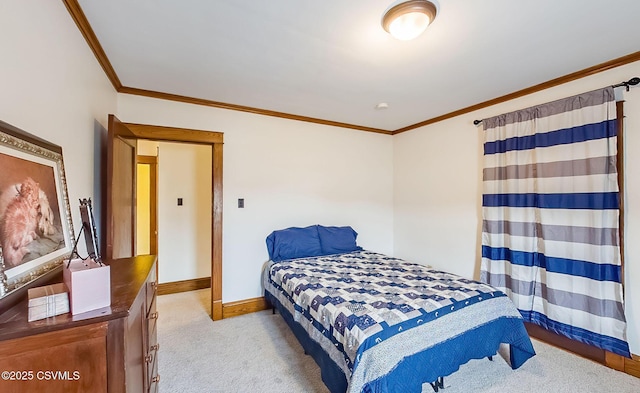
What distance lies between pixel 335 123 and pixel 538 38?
2.39m

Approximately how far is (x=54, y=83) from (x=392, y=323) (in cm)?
222

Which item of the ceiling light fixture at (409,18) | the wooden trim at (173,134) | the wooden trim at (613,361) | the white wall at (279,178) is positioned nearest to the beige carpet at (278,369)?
the wooden trim at (613,361)

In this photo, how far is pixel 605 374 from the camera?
211cm

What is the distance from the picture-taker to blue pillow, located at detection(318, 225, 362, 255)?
3.47 meters

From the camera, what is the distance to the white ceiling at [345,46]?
1.61m

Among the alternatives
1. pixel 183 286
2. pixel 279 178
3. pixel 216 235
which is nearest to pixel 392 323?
pixel 216 235

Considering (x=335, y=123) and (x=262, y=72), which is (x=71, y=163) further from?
(x=335, y=123)

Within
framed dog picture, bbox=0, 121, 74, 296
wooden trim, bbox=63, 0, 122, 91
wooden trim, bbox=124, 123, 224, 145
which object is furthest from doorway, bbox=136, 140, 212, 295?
framed dog picture, bbox=0, 121, 74, 296

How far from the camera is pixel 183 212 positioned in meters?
4.05

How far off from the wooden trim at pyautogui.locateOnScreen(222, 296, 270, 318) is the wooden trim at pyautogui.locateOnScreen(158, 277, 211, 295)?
→ 1200mm

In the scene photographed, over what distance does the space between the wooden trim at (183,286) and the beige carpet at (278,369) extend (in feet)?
3.74

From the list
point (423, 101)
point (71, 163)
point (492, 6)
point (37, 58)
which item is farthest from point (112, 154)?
point (423, 101)

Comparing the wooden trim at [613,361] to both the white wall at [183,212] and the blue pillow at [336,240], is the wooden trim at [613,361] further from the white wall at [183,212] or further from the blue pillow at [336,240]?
the white wall at [183,212]

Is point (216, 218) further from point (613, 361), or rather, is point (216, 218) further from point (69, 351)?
point (613, 361)
